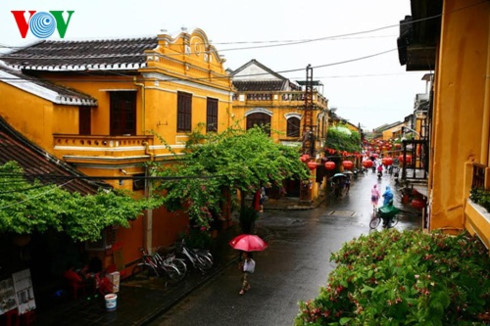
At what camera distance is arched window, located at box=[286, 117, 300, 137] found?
3250 cm

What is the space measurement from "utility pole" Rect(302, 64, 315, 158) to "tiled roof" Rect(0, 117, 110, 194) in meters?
19.0

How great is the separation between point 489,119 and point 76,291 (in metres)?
11.6

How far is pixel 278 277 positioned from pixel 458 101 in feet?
33.9

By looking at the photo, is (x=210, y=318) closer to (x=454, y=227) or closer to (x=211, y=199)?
(x=211, y=199)

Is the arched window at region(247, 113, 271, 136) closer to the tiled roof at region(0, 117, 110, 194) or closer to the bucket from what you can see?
the tiled roof at region(0, 117, 110, 194)

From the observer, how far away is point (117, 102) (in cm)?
1700

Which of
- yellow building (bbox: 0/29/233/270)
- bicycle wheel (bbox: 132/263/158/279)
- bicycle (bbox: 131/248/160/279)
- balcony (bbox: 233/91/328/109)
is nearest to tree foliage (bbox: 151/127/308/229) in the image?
yellow building (bbox: 0/29/233/270)

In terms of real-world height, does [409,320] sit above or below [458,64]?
below

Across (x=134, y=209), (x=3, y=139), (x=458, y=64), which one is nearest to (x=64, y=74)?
(x=3, y=139)

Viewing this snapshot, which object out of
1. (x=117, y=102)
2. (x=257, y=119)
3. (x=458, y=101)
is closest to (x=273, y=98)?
(x=257, y=119)

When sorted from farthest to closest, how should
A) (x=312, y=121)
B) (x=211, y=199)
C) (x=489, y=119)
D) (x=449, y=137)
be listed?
1. (x=312, y=121)
2. (x=211, y=199)
3. (x=449, y=137)
4. (x=489, y=119)

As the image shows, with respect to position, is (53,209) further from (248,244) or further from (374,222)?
(374,222)

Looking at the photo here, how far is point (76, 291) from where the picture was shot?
41.8 feet

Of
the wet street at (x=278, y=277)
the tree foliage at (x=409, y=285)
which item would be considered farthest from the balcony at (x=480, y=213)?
the wet street at (x=278, y=277)
